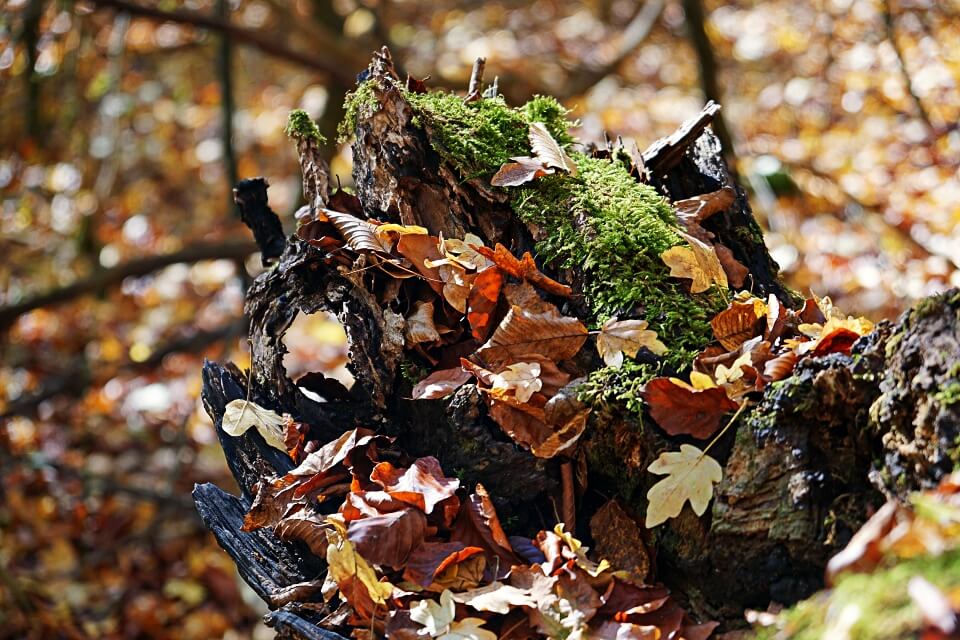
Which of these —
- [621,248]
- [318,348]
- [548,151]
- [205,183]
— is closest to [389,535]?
[621,248]

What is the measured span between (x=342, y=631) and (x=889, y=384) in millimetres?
1052

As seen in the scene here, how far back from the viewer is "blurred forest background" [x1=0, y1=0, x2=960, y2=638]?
17.1 feet

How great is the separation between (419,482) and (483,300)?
0.43m

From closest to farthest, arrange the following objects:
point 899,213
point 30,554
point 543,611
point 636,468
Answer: point 543,611
point 636,468
point 30,554
point 899,213

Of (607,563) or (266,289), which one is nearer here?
(607,563)

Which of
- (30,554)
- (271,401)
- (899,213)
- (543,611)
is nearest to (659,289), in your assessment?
(543,611)

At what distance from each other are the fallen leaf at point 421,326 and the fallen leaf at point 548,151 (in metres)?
0.45

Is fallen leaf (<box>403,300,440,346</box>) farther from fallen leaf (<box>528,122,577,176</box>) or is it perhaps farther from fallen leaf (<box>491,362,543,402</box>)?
fallen leaf (<box>528,122,577,176</box>)

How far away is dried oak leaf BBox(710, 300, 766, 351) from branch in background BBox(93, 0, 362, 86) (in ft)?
14.0

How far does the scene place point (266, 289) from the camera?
2.11m

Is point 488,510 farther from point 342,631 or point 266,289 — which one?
point 266,289

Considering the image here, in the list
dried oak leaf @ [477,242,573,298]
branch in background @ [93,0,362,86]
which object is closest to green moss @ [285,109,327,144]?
dried oak leaf @ [477,242,573,298]

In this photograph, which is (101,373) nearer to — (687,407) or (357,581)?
(357,581)

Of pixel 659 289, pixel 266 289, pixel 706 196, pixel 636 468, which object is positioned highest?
pixel 266 289
